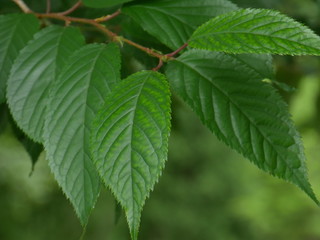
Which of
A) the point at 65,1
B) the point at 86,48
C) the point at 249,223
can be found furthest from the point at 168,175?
the point at 86,48

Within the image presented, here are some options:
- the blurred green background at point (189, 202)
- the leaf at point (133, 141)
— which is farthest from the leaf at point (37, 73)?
the blurred green background at point (189, 202)

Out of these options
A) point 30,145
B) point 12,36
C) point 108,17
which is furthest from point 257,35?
point 30,145

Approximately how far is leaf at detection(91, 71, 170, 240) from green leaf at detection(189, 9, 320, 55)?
9 centimetres

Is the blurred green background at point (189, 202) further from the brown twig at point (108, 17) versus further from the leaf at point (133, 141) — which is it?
the leaf at point (133, 141)

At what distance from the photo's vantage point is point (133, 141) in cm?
64

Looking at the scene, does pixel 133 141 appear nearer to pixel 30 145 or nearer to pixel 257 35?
pixel 257 35

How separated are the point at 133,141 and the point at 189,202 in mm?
5812

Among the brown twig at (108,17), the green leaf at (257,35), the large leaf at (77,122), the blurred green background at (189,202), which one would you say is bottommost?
the blurred green background at (189,202)

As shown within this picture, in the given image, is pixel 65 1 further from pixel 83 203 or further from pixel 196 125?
pixel 196 125

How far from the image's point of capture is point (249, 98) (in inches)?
28.6

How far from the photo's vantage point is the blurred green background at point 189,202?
4.48 m

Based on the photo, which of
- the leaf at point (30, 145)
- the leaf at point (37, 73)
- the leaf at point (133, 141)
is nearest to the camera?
the leaf at point (133, 141)

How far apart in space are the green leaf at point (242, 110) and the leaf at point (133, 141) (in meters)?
0.06

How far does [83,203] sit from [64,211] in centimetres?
524
